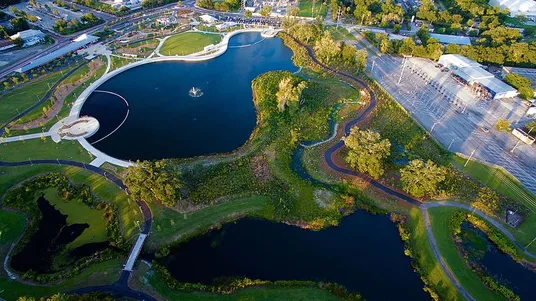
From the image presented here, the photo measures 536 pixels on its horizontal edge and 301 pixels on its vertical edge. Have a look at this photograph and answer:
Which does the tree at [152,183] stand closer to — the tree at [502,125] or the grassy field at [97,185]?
the grassy field at [97,185]

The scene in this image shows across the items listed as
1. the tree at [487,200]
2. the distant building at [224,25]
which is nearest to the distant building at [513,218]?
the tree at [487,200]

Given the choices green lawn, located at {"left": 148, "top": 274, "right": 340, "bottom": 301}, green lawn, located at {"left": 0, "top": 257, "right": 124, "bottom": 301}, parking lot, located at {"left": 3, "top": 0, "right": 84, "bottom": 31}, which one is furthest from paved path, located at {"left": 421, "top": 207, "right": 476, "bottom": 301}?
parking lot, located at {"left": 3, "top": 0, "right": 84, "bottom": 31}

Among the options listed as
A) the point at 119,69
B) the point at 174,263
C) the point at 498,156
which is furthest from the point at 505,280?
the point at 119,69

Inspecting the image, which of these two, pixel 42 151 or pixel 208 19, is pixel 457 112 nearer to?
pixel 208 19

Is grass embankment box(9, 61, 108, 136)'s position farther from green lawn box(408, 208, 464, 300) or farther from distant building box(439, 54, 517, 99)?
distant building box(439, 54, 517, 99)

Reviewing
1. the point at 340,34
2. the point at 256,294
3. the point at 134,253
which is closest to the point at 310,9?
the point at 340,34

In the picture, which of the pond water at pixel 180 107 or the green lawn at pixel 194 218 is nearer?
the green lawn at pixel 194 218
